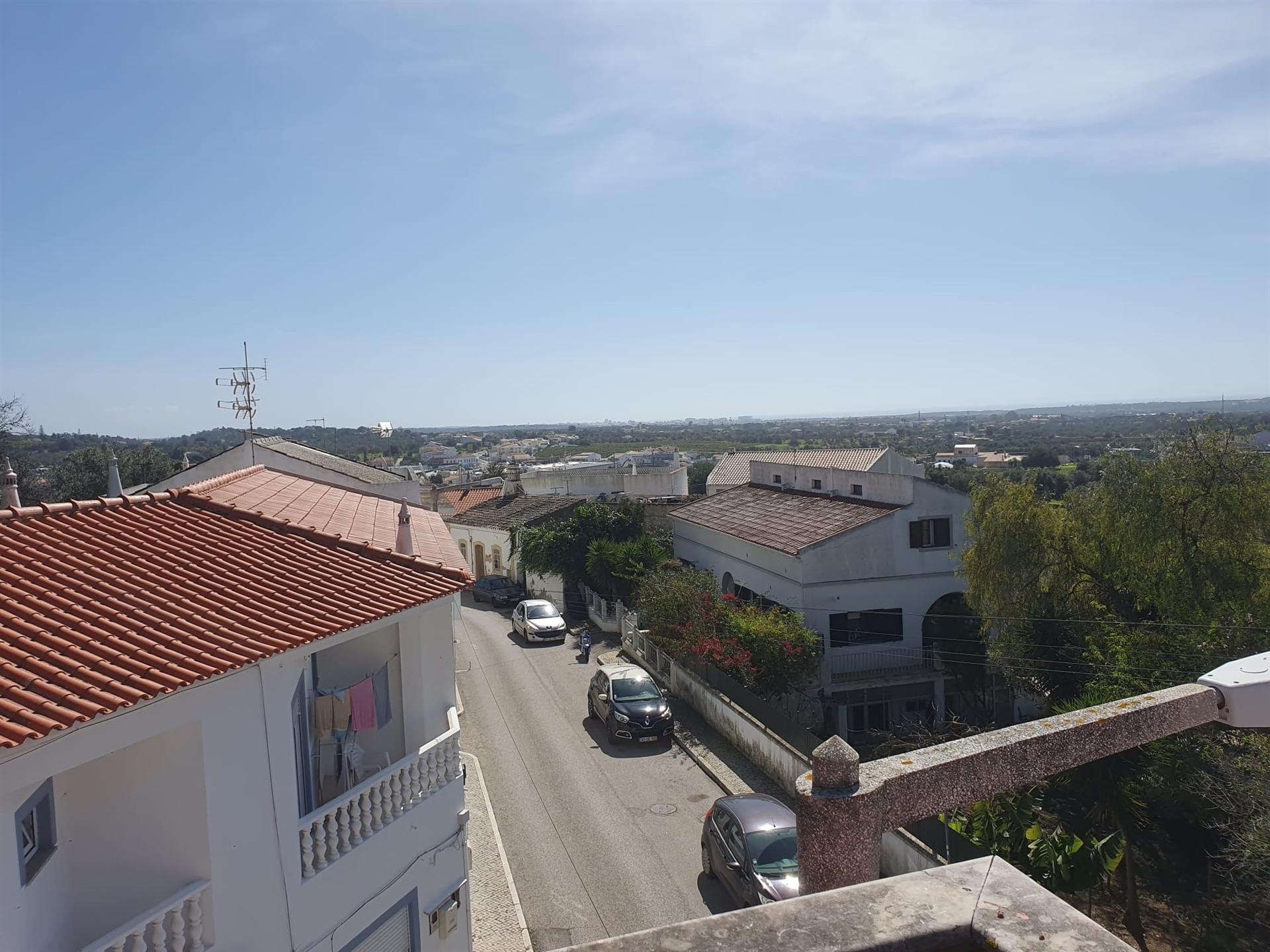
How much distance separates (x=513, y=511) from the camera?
144 ft

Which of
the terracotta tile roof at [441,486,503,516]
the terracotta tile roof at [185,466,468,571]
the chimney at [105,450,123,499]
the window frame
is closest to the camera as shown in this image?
the window frame

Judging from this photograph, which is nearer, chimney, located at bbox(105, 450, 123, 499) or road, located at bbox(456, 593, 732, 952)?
chimney, located at bbox(105, 450, 123, 499)

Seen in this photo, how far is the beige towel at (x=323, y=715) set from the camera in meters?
9.59

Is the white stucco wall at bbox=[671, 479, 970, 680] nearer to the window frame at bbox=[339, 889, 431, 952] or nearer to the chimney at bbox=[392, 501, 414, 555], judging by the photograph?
the chimney at bbox=[392, 501, 414, 555]

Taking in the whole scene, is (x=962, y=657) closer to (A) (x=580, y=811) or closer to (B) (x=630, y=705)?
(B) (x=630, y=705)

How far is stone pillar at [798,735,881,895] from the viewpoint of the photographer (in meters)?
3.76

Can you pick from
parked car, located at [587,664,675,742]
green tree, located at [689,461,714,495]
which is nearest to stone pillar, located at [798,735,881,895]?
parked car, located at [587,664,675,742]

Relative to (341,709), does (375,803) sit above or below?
below

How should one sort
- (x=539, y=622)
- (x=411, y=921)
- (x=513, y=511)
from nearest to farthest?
(x=411, y=921) < (x=539, y=622) < (x=513, y=511)

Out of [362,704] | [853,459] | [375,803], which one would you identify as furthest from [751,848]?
[853,459]

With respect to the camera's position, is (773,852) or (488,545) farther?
(488,545)

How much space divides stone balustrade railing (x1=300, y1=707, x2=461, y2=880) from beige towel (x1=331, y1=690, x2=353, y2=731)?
101cm

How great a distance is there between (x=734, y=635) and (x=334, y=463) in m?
13.3

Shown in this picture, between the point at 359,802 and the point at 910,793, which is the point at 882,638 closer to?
the point at 359,802
